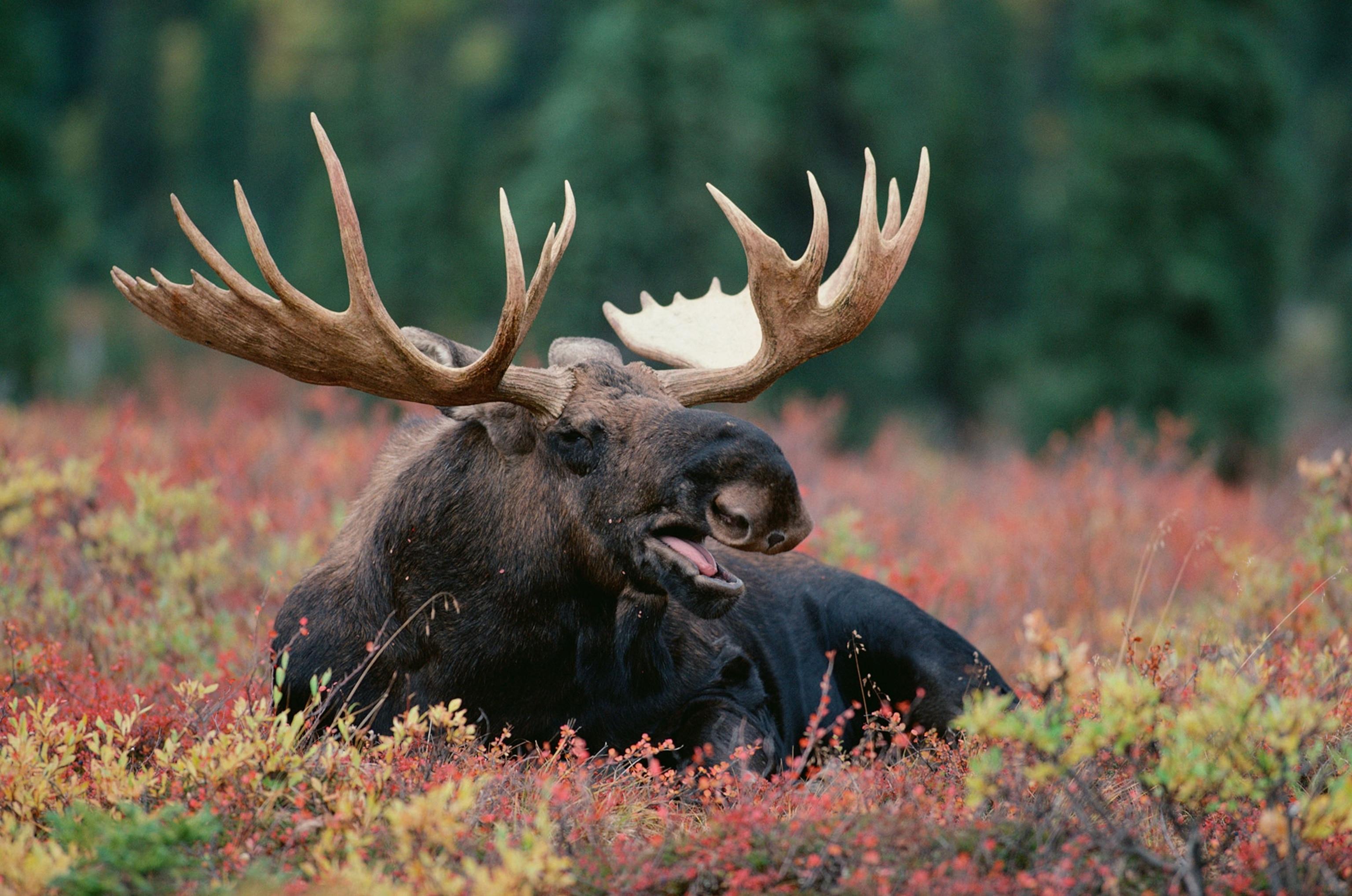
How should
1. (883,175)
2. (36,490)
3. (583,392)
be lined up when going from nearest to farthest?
(583,392) < (36,490) < (883,175)

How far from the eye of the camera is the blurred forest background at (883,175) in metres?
19.1

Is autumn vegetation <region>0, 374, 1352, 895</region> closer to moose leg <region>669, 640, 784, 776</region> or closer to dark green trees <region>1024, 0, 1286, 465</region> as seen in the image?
moose leg <region>669, 640, 784, 776</region>

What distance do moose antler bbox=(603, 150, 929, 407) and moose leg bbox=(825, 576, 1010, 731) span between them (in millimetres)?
1000

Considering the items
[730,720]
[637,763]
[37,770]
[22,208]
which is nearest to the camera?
[37,770]

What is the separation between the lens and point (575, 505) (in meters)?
4.13

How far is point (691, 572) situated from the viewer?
3.89 m

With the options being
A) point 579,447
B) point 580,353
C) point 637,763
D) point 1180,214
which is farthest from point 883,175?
point 637,763

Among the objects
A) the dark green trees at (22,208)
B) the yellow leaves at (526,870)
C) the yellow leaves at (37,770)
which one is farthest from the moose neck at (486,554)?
the dark green trees at (22,208)

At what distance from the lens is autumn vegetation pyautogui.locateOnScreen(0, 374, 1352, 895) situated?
293 centimetres

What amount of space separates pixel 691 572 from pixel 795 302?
1115 millimetres

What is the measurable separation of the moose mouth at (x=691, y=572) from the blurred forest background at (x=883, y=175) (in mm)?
9530

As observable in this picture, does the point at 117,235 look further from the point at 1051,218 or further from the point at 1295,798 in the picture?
the point at 1295,798

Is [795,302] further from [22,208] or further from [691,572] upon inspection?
[22,208]

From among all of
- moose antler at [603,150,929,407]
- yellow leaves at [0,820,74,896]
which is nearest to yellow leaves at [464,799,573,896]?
yellow leaves at [0,820,74,896]
